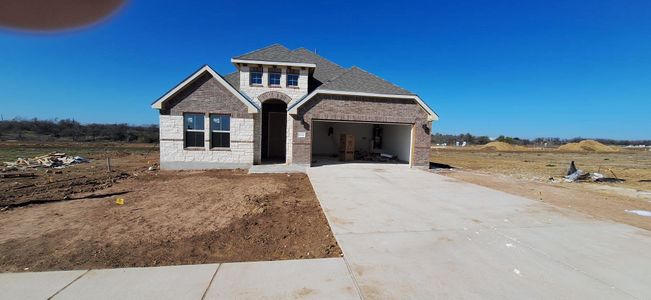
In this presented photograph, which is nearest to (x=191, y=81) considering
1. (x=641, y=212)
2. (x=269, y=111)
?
(x=269, y=111)

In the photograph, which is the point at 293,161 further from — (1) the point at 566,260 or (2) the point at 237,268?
(1) the point at 566,260

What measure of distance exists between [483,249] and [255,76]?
14.4 m

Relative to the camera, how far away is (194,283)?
3562 mm

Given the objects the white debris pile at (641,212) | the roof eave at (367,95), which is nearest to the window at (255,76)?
the roof eave at (367,95)

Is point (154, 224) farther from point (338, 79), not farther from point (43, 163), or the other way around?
point (43, 163)

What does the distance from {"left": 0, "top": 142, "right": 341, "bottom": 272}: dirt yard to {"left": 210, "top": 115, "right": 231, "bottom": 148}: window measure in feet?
13.7

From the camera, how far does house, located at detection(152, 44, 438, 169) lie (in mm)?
13773

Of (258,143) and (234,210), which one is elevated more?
(258,143)

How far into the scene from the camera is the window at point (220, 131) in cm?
1405

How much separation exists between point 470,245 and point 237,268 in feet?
13.1

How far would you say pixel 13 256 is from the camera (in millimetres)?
4418

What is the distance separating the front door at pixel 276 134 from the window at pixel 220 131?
400 centimetres

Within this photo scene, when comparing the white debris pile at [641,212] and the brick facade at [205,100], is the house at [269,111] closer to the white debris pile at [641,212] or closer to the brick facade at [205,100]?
the brick facade at [205,100]

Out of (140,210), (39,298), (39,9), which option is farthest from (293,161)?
(39,9)
